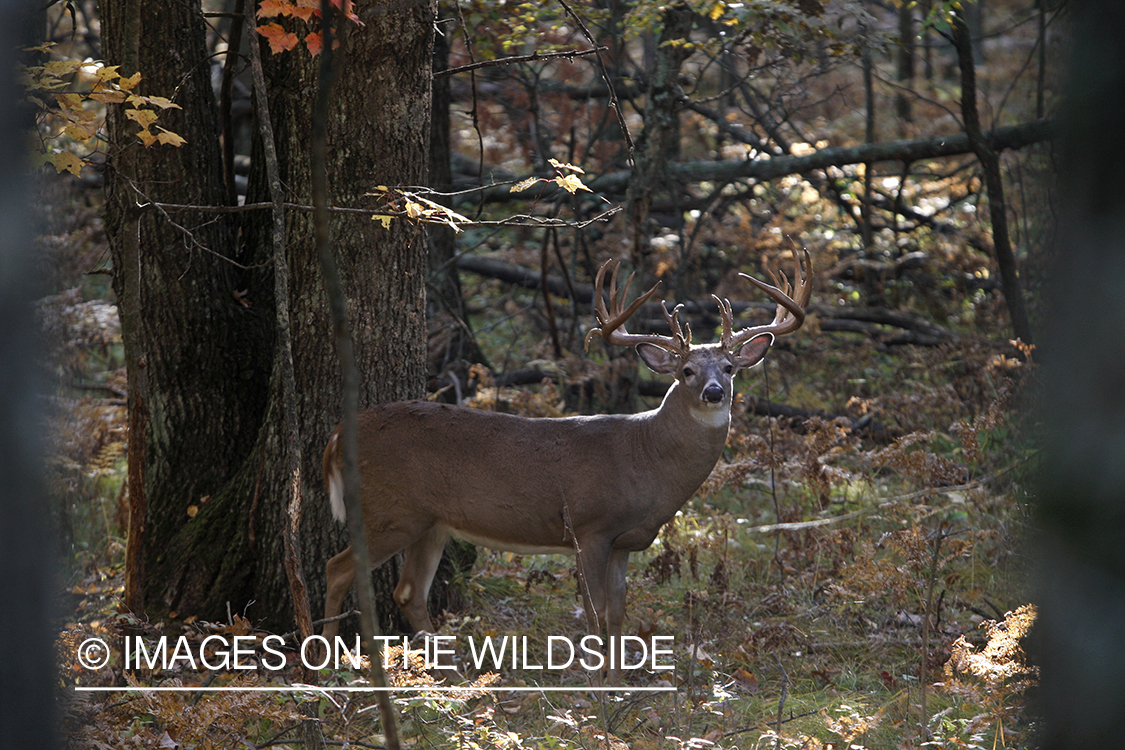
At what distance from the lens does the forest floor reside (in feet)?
12.3

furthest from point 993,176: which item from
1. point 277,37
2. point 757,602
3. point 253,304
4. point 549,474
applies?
point 277,37

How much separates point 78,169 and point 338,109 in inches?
56.2

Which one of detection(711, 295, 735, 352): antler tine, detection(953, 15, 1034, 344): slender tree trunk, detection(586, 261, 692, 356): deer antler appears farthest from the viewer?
detection(953, 15, 1034, 344): slender tree trunk

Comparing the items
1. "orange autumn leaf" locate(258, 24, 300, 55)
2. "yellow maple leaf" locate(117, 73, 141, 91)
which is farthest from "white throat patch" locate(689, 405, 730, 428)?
"yellow maple leaf" locate(117, 73, 141, 91)

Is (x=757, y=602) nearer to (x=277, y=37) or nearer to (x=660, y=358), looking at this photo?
(x=660, y=358)

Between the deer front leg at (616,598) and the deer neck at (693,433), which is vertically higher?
the deer neck at (693,433)

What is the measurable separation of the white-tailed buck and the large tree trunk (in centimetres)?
24

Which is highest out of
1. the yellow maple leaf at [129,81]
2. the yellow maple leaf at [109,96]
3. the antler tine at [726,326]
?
the yellow maple leaf at [129,81]

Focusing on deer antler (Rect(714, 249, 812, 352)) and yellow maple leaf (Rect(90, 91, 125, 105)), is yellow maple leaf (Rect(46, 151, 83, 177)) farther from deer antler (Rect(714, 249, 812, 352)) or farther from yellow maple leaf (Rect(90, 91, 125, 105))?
deer antler (Rect(714, 249, 812, 352))

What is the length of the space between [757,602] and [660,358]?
159 centimetres

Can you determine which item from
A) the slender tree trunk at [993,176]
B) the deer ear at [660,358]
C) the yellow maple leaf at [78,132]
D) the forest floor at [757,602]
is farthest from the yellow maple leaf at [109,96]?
the slender tree trunk at [993,176]

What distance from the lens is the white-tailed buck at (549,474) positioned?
513cm

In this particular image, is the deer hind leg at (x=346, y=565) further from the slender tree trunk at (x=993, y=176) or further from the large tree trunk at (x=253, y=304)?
the slender tree trunk at (x=993, y=176)

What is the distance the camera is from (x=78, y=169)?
12.1 feet
